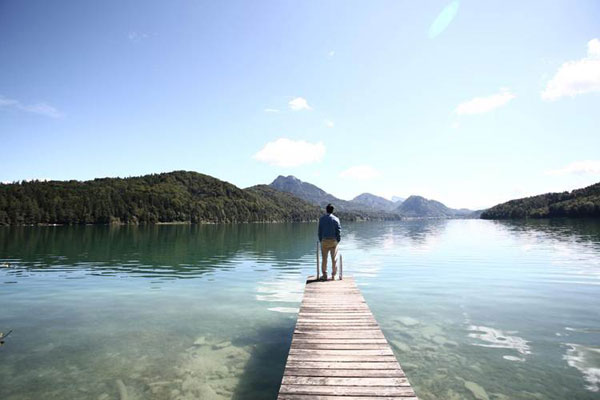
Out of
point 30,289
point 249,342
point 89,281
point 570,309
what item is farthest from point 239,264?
point 570,309

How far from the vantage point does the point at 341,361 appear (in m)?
8.02

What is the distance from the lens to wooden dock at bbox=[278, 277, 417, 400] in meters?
6.59

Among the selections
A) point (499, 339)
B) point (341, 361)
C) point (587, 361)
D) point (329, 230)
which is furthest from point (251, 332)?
point (587, 361)

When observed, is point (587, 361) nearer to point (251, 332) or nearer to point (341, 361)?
point (341, 361)

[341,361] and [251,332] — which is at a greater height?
[341,361]

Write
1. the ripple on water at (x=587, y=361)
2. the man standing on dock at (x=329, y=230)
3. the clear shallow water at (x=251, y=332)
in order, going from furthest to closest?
the man standing on dock at (x=329, y=230)
the clear shallow water at (x=251, y=332)
the ripple on water at (x=587, y=361)

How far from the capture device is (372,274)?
1201 inches

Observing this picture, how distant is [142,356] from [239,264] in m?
24.4

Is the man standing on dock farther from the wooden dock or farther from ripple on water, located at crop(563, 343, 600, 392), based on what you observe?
ripple on water, located at crop(563, 343, 600, 392)

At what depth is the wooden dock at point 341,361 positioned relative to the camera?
6594mm

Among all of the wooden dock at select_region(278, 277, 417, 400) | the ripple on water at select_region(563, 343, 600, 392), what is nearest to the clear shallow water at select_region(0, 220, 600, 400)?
the ripple on water at select_region(563, 343, 600, 392)

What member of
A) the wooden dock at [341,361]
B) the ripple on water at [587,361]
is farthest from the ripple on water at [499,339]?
the wooden dock at [341,361]

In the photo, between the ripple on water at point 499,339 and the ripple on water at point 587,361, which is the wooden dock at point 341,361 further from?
the ripple on water at point 587,361

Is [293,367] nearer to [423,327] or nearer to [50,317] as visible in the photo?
[423,327]
